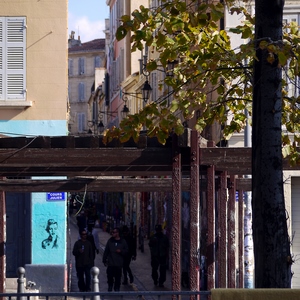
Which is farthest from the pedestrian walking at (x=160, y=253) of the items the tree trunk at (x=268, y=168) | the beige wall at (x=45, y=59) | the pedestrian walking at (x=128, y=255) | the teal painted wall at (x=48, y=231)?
the tree trunk at (x=268, y=168)

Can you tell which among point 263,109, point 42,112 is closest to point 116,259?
point 42,112

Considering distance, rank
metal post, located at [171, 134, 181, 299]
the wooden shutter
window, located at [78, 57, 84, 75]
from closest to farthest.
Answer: metal post, located at [171, 134, 181, 299], the wooden shutter, window, located at [78, 57, 84, 75]

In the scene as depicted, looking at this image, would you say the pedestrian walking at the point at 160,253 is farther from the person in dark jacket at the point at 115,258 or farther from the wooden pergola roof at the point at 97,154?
the wooden pergola roof at the point at 97,154

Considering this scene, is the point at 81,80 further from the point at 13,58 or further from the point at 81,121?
the point at 13,58

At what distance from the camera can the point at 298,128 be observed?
36.8 ft

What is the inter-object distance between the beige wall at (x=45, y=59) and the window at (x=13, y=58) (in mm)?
188

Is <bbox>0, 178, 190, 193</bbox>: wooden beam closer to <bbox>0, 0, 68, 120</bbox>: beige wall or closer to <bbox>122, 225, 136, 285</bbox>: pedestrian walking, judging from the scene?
<bbox>0, 0, 68, 120</bbox>: beige wall

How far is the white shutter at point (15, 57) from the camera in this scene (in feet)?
81.9

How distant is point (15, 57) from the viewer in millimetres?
25156

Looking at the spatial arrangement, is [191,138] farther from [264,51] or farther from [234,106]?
[264,51]

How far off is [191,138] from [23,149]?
2.26m

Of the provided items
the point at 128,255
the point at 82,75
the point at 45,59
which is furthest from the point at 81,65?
the point at 45,59

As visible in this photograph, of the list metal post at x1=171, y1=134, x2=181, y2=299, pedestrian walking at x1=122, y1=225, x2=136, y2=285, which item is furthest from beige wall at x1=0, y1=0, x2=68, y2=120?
metal post at x1=171, y1=134, x2=181, y2=299

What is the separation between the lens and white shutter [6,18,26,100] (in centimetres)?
2495
